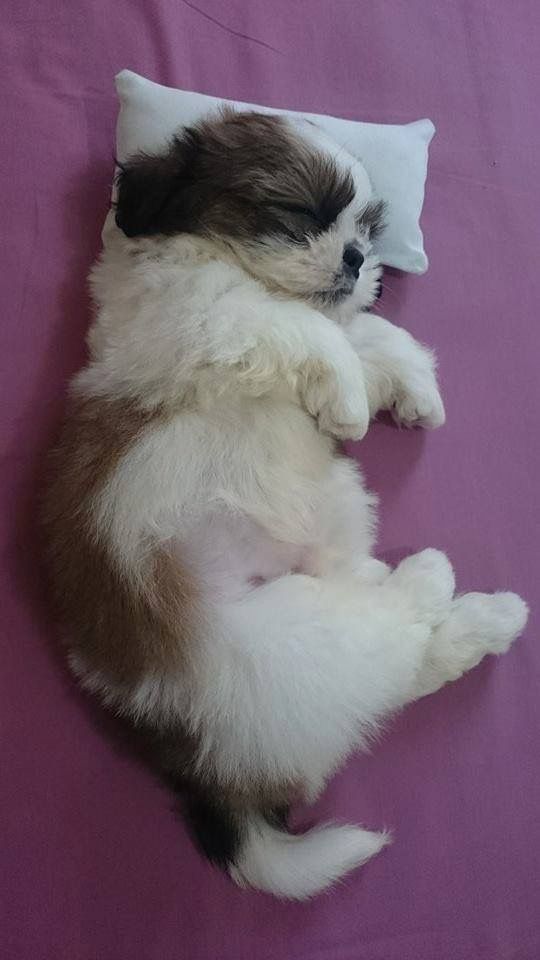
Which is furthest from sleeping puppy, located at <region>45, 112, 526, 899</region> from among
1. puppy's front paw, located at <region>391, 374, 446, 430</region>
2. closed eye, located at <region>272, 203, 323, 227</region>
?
puppy's front paw, located at <region>391, 374, 446, 430</region>

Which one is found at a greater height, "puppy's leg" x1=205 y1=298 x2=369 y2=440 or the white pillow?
the white pillow

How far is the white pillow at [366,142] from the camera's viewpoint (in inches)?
74.2

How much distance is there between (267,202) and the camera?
1.60m

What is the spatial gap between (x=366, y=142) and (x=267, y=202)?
1.62 ft

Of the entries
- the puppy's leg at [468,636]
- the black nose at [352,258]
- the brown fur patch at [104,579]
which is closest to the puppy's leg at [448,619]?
the puppy's leg at [468,636]

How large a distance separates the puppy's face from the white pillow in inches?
9.0

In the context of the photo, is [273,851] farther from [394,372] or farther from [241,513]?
[394,372]

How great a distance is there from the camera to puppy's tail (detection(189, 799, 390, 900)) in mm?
1518

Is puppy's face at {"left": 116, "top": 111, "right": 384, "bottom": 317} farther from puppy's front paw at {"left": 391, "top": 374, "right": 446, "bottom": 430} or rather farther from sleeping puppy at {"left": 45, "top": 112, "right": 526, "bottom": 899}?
puppy's front paw at {"left": 391, "top": 374, "right": 446, "bottom": 430}

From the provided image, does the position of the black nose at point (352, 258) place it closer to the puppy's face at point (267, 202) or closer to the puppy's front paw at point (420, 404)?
the puppy's face at point (267, 202)

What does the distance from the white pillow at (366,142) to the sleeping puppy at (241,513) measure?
205mm

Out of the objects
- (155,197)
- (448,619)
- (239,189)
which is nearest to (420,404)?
(448,619)

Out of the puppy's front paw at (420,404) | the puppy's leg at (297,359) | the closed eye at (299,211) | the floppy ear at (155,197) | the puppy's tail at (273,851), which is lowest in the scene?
the puppy's tail at (273,851)

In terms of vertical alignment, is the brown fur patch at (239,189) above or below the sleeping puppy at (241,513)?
above
